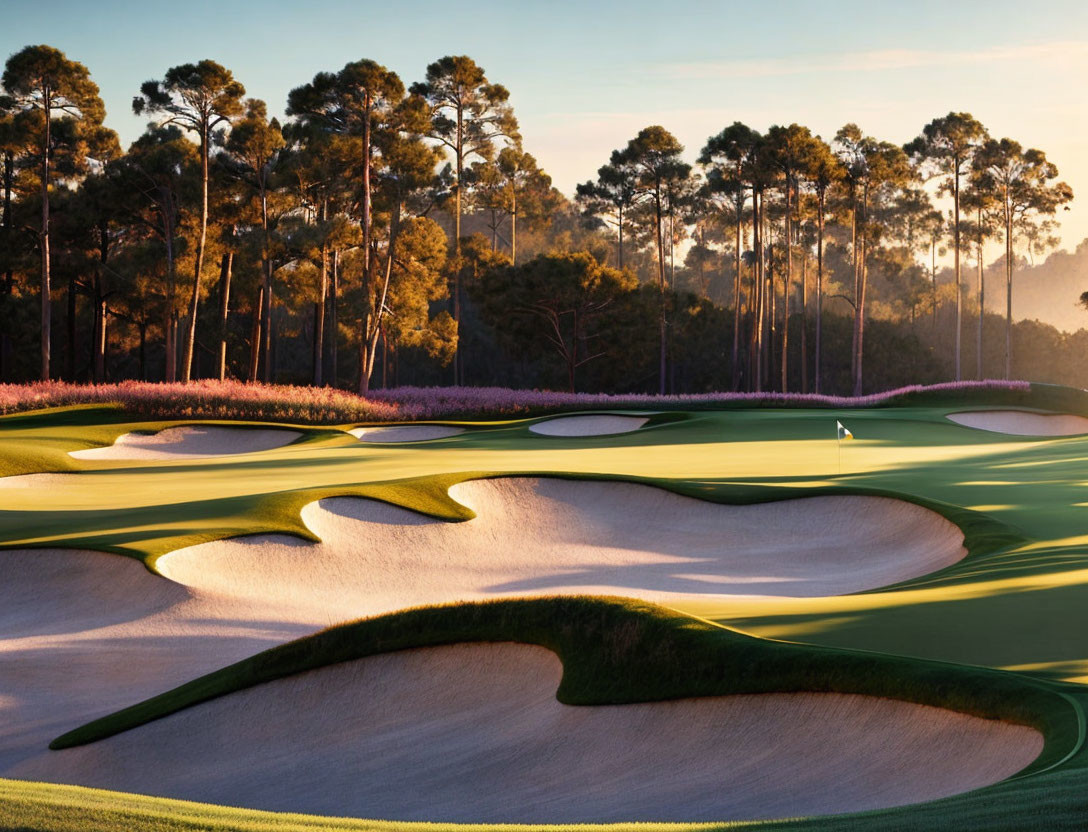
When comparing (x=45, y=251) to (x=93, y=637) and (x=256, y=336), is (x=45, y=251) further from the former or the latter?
(x=93, y=637)

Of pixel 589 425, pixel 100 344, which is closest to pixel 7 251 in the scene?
pixel 100 344

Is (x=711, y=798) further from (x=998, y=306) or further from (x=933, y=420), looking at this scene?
(x=998, y=306)

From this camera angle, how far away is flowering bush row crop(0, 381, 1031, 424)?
30.9 m

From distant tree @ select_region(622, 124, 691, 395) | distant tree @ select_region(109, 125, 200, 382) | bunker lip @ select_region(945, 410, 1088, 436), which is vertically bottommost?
bunker lip @ select_region(945, 410, 1088, 436)

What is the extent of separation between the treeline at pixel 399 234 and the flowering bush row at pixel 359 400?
3.68m

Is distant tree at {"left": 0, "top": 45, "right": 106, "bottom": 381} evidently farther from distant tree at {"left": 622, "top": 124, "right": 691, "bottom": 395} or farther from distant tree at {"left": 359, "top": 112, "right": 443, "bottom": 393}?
distant tree at {"left": 622, "top": 124, "right": 691, "bottom": 395}

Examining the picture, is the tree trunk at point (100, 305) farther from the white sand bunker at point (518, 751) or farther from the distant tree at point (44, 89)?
the white sand bunker at point (518, 751)

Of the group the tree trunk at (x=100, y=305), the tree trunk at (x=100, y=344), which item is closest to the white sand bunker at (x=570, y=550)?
the tree trunk at (x=100, y=305)

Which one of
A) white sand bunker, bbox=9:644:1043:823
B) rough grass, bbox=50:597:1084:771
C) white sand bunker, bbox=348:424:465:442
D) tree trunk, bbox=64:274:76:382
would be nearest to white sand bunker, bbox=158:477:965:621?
rough grass, bbox=50:597:1084:771

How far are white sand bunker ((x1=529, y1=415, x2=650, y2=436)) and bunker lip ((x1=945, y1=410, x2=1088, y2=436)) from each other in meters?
9.90

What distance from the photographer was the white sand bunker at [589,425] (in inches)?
1239

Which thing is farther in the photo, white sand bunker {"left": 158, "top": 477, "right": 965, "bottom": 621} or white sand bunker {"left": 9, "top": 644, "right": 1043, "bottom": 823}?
white sand bunker {"left": 158, "top": 477, "right": 965, "bottom": 621}

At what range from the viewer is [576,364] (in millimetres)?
51281

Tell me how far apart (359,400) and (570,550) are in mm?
22041
